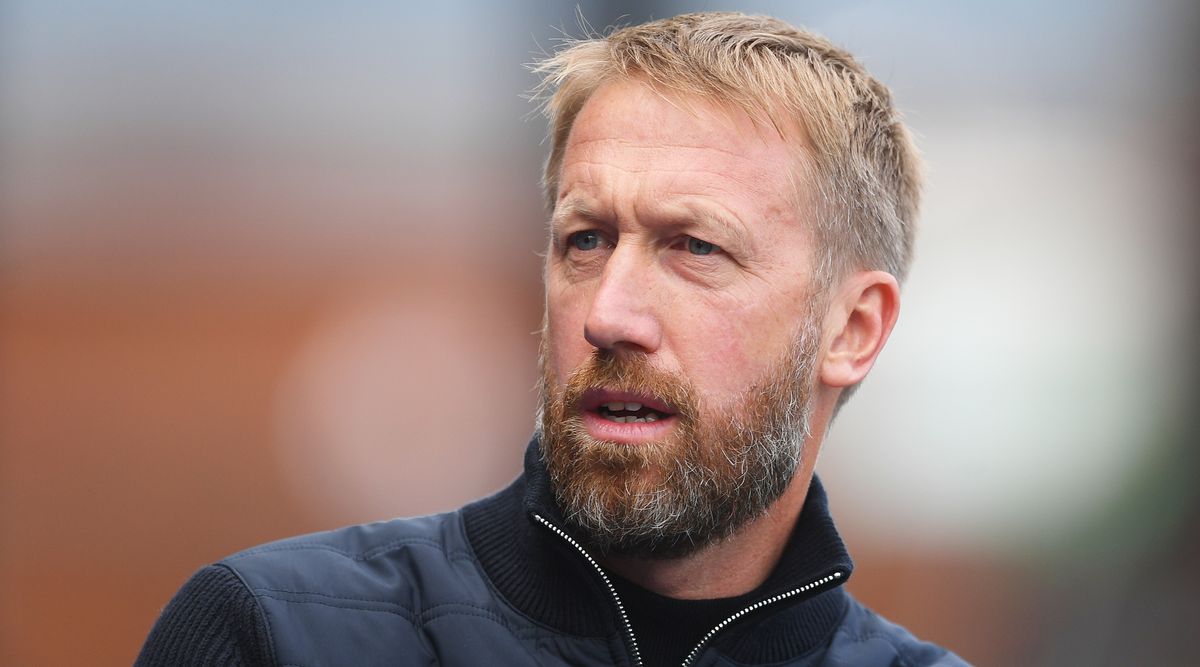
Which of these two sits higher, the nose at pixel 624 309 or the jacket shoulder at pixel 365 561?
the nose at pixel 624 309

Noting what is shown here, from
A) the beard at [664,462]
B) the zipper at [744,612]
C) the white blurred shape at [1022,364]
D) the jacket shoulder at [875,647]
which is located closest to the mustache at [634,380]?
the beard at [664,462]

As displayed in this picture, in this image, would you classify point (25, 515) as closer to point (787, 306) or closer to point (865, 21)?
point (787, 306)

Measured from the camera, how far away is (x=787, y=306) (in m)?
2.12

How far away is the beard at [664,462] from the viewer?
1.98 meters

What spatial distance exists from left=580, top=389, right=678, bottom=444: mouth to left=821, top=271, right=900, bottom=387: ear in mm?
366

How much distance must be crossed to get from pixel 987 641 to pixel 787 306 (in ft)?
9.90

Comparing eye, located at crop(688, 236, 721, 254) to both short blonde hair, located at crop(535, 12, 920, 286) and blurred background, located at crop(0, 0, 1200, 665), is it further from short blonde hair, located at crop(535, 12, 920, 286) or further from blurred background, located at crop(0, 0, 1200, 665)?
blurred background, located at crop(0, 0, 1200, 665)

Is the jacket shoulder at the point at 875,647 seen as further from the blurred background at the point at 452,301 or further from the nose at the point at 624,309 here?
the blurred background at the point at 452,301

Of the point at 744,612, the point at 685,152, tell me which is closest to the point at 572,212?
the point at 685,152

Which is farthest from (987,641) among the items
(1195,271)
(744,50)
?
(744,50)

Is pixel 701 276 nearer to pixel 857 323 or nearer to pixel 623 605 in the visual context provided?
pixel 857 323

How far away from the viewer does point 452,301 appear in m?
4.86

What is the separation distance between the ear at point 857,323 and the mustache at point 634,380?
0.34m

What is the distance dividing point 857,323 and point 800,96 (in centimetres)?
42
